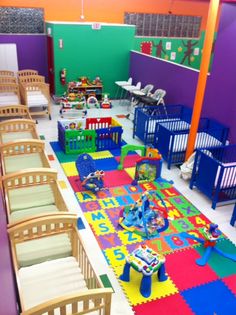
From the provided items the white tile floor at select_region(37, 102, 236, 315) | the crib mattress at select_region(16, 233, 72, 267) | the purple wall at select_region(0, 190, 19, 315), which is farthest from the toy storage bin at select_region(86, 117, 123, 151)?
the purple wall at select_region(0, 190, 19, 315)

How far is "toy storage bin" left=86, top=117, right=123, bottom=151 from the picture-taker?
22.6ft

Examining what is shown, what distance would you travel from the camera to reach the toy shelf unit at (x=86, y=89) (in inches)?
377

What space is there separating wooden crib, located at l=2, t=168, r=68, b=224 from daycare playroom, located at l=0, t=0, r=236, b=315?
21 mm

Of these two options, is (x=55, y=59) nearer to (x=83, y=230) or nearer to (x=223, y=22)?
(x=223, y=22)

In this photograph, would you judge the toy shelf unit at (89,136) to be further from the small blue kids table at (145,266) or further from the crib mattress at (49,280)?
the crib mattress at (49,280)

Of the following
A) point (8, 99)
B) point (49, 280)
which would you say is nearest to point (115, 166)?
point (49, 280)

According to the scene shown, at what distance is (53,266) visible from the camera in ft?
10.1

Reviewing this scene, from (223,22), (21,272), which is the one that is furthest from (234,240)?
(223,22)

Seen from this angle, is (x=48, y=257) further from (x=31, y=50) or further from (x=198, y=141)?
(x=31, y=50)

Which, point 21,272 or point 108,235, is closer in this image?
point 21,272

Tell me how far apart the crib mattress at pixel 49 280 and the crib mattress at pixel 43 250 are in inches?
3.6

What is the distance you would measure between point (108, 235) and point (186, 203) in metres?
1.56

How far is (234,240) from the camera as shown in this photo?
453 cm

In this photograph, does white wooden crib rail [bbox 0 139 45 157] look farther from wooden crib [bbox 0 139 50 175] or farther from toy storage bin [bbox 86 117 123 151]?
toy storage bin [bbox 86 117 123 151]
